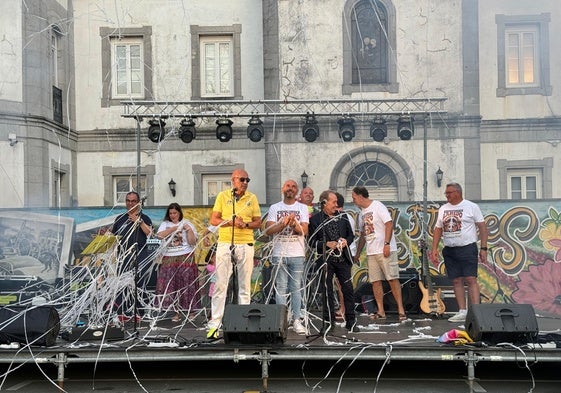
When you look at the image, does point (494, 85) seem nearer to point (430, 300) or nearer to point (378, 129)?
point (378, 129)

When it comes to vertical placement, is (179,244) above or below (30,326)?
above

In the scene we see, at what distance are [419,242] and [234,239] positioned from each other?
18.1 feet

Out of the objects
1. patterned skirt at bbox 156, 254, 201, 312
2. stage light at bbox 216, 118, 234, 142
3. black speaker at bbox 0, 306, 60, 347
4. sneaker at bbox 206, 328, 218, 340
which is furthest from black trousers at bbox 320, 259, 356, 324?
stage light at bbox 216, 118, 234, 142

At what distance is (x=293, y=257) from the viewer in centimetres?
735

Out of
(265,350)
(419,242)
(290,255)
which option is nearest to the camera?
(265,350)

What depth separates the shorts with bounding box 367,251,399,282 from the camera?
846cm

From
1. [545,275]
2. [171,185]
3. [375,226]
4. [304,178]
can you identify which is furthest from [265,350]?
[171,185]

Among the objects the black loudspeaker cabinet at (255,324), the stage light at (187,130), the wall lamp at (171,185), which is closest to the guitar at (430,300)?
the black loudspeaker cabinet at (255,324)

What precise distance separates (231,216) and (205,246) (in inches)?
167

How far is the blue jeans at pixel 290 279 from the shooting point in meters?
7.35

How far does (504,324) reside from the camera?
6.34 metres

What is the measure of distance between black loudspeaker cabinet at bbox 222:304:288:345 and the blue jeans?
2.81 feet

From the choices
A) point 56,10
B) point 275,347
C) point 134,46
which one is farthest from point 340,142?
point 275,347

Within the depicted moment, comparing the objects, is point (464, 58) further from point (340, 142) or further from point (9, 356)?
point (9, 356)
